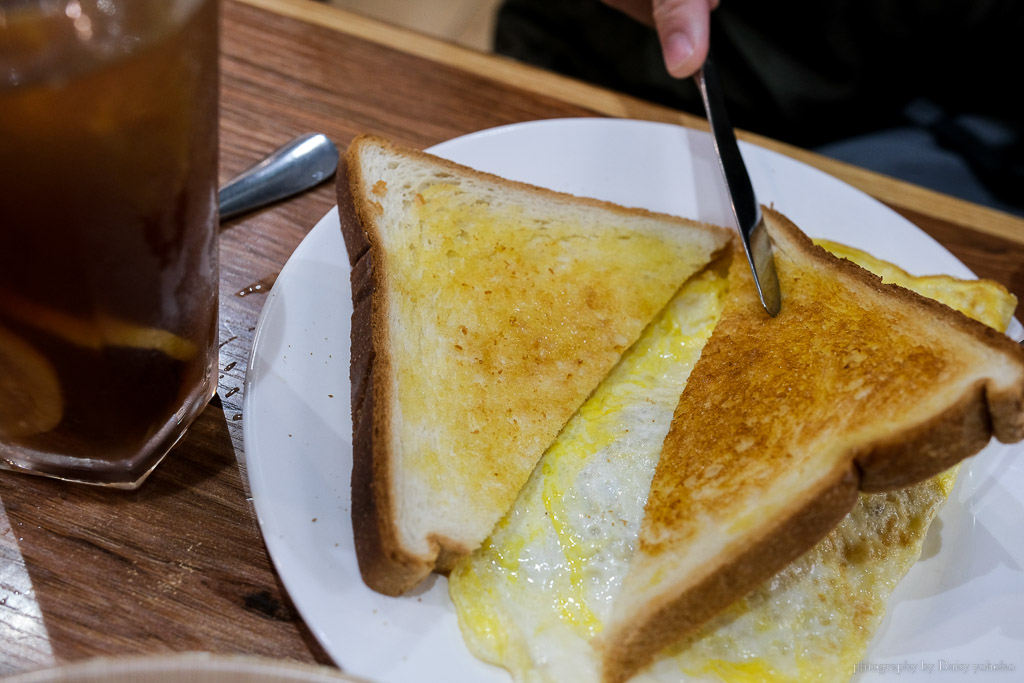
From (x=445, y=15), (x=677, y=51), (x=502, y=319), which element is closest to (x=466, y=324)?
(x=502, y=319)

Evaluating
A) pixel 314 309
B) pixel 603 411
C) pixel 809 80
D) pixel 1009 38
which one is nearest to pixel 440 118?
pixel 314 309

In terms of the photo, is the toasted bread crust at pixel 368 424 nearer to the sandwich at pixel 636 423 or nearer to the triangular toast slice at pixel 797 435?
the sandwich at pixel 636 423

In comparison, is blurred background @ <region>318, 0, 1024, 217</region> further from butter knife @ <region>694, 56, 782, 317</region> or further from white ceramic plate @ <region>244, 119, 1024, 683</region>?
white ceramic plate @ <region>244, 119, 1024, 683</region>

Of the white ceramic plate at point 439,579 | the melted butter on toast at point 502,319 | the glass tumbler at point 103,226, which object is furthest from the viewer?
the melted butter on toast at point 502,319

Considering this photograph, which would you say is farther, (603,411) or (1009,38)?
(1009,38)

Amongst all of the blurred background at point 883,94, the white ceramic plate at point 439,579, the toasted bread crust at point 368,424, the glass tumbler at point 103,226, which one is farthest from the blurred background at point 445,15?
the glass tumbler at point 103,226

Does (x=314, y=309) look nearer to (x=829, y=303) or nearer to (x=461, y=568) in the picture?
(x=461, y=568)
